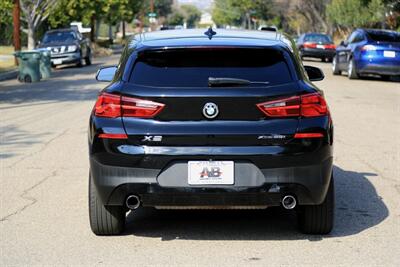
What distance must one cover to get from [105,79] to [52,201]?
1.46m

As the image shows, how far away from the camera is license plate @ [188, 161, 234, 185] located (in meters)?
6.04

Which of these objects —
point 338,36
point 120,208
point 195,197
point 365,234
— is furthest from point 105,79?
point 338,36

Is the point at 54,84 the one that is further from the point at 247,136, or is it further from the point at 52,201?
the point at 247,136

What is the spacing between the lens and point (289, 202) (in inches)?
245

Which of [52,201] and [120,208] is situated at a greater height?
[120,208]

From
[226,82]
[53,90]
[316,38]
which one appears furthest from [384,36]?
[226,82]

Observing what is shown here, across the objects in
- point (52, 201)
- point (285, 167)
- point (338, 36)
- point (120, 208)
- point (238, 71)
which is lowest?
point (338, 36)

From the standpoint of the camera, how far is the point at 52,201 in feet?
26.8

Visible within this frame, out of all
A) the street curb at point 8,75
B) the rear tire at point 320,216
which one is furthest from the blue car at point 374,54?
the rear tire at point 320,216

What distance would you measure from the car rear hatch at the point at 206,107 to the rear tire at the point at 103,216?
72cm

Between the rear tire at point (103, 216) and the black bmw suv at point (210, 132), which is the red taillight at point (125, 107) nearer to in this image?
the black bmw suv at point (210, 132)

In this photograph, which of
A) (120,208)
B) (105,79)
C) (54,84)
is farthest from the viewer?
(54,84)

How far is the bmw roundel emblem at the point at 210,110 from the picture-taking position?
19.9 ft

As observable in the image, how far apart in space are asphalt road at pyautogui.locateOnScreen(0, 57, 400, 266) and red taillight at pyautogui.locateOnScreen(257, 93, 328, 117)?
1044mm
